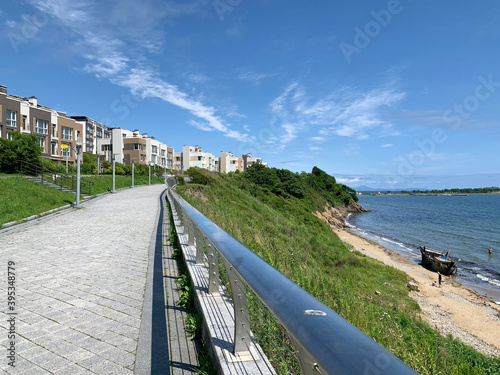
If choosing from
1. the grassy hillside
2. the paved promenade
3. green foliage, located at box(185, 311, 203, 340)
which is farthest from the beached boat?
green foliage, located at box(185, 311, 203, 340)

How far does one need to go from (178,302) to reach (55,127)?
56.0 metres

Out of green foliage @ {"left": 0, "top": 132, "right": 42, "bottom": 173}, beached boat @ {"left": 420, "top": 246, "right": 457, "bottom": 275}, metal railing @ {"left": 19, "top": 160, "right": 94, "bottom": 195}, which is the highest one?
green foliage @ {"left": 0, "top": 132, "right": 42, "bottom": 173}

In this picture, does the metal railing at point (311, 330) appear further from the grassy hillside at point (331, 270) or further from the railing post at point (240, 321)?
the grassy hillside at point (331, 270)

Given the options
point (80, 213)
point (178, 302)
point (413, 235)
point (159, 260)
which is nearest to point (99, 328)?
point (178, 302)

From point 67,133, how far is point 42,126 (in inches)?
234

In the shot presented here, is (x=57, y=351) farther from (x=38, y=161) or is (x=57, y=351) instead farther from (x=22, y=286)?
(x=38, y=161)

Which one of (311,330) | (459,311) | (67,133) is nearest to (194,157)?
(67,133)

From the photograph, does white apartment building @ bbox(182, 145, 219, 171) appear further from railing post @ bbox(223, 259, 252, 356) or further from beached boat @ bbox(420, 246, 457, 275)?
railing post @ bbox(223, 259, 252, 356)

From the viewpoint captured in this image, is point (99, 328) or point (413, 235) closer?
point (99, 328)

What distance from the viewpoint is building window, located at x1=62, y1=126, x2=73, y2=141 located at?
2071 inches

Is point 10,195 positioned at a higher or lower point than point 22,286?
higher

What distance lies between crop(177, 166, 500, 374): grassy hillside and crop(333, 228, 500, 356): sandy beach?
115cm

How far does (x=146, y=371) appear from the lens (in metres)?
2.90

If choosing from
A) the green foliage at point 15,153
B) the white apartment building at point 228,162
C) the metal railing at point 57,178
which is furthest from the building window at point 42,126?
the white apartment building at point 228,162
